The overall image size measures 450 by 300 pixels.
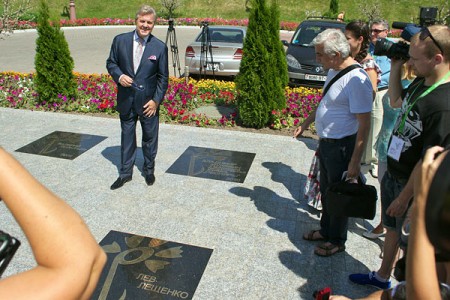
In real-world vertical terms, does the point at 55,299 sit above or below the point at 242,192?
above

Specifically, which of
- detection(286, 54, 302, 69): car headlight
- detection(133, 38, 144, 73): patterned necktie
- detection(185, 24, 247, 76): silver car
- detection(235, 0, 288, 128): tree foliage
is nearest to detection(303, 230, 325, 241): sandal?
detection(133, 38, 144, 73): patterned necktie

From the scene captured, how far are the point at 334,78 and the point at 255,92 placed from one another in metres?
3.80

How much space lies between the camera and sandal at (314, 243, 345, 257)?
3.48 meters

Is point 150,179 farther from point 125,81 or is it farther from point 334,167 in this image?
point 334,167

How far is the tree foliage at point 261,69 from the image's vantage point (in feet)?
22.1

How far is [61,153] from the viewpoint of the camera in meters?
5.70

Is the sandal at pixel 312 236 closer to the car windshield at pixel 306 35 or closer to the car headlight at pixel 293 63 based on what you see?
the car headlight at pixel 293 63

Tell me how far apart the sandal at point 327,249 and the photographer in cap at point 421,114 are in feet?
2.42

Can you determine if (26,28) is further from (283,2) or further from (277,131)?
(277,131)

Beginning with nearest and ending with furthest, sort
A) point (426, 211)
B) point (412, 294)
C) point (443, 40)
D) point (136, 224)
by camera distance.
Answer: point (426, 211)
point (412, 294)
point (443, 40)
point (136, 224)

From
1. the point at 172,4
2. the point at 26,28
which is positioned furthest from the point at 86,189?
the point at 172,4

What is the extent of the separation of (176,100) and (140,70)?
12.1ft

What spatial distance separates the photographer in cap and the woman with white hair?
0.41 m

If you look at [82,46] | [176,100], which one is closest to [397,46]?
[176,100]
